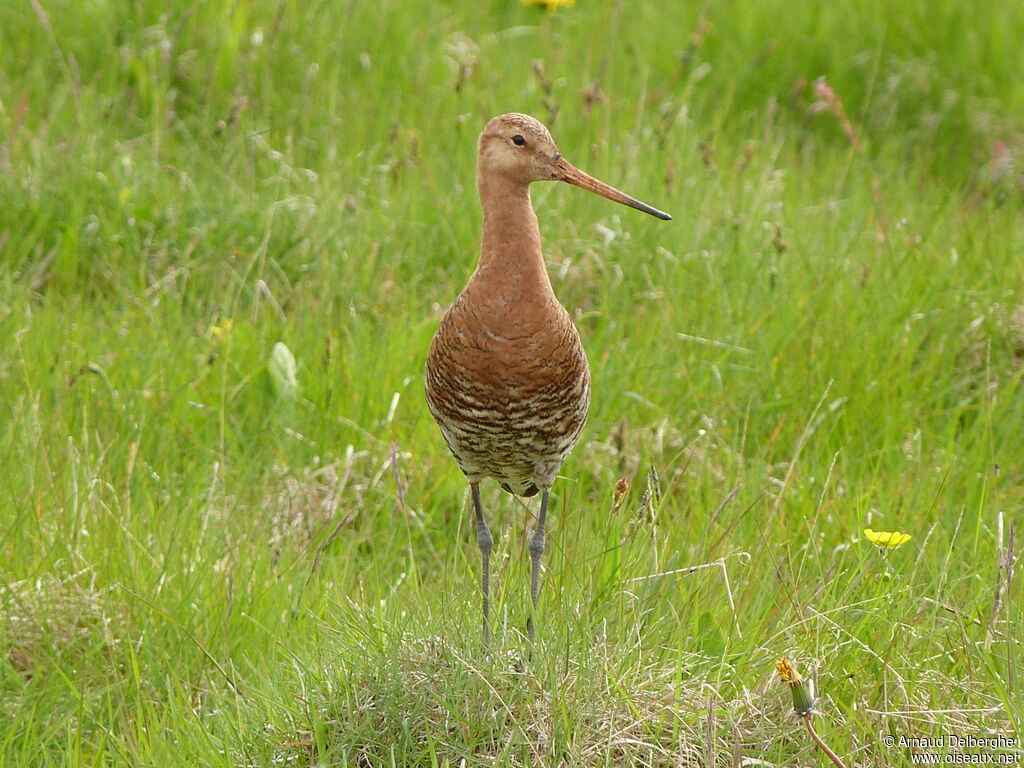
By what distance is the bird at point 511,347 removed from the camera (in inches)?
134

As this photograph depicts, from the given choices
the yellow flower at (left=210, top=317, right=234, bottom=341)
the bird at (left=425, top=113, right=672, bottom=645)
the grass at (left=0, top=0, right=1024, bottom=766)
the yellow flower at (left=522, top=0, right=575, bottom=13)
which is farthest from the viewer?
the yellow flower at (left=522, top=0, right=575, bottom=13)

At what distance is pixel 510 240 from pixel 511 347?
0.32m

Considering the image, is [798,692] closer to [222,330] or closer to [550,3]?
[222,330]

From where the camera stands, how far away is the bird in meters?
3.40

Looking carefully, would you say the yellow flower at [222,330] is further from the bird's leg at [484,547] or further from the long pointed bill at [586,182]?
the long pointed bill at [586,182]

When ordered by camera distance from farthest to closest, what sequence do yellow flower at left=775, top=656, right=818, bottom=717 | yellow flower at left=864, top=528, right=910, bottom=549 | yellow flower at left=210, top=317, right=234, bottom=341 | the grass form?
1. yellow flower at left=210, top=317, right=234, bottom=341
2. yellow flower at left=864, top=528, right=910, bottom=549
3. the grass
4. yellow flower at left=775, top=656, right=818, bottom=717

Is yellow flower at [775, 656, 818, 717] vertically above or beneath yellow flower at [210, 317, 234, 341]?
above

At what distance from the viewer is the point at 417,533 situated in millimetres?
4672

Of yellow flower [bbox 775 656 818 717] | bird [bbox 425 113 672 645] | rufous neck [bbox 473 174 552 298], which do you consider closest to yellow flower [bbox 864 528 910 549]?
bird [bbox 425 113 672 645]

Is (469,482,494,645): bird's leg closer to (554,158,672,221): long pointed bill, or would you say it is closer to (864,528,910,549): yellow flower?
(554,158,672,221): long pointed bill

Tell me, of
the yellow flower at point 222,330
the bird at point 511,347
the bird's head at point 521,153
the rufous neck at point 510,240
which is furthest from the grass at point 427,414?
the bird's head at point 521,153

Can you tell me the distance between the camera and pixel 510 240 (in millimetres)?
3516

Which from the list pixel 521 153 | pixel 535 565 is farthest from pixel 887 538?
pixel 521 153

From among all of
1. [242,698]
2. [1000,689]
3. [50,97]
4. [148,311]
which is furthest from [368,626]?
[50,97]
